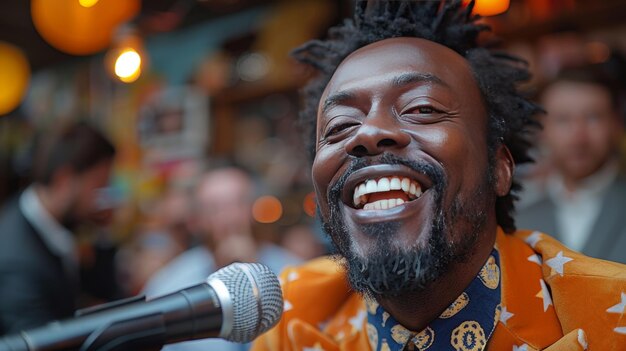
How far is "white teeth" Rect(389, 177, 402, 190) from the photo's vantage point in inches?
62.3

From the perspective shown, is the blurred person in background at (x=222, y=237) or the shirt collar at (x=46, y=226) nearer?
the shirt collar at (x=46, y=226)

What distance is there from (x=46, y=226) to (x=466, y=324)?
8.46 ft

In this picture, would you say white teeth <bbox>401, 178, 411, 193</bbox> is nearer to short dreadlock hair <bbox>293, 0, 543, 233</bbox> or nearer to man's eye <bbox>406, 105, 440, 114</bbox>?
man's eye <bbox>406, 105, 440, 114</bbox>

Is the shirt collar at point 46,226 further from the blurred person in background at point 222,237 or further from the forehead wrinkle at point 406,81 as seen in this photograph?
the forehead wrinkle at point 406,81

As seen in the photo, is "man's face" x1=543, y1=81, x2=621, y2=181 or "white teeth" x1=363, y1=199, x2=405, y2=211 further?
"man's face" x1=543, y1=81, x2=621, y2=181

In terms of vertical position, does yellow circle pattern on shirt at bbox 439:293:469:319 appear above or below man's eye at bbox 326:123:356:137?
below

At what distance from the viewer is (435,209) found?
5.15 feet

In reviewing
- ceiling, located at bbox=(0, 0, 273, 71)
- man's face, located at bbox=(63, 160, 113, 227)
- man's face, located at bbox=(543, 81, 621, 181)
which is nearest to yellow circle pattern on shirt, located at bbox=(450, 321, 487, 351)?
man's face, located at bbox=(543, 81, 621, 181)

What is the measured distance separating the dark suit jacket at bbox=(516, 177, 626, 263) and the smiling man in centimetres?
107

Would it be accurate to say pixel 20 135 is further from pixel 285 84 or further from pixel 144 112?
pixel 285 84

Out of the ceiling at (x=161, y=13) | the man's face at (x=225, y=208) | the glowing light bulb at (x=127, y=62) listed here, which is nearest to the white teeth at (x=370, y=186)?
the man's face at (x=225, y=208)

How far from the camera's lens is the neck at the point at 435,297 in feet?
5.47

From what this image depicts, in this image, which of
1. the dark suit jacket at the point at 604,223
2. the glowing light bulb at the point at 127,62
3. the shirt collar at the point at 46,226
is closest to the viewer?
the dark suit jacket at the point at 604,223

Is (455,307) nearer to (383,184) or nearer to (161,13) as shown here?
(383,184)
